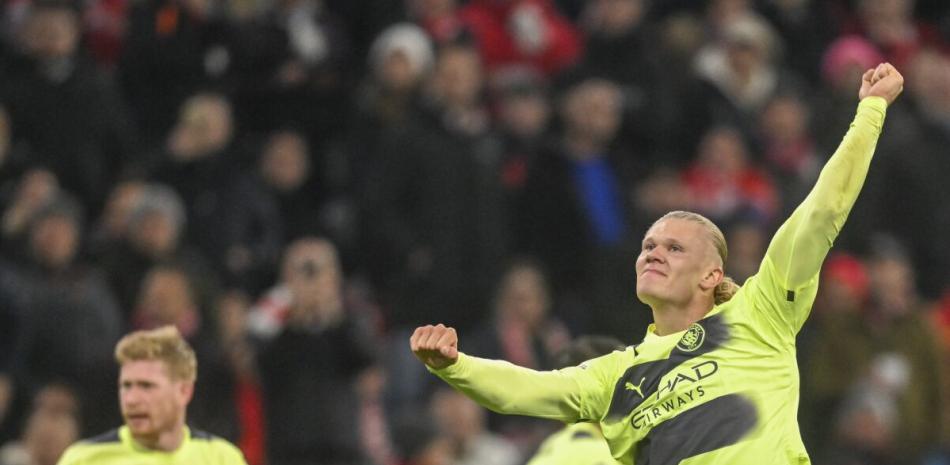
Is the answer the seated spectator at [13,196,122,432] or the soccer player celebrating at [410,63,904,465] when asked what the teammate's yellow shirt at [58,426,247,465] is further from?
the seated spectator at [13,196,122,432]

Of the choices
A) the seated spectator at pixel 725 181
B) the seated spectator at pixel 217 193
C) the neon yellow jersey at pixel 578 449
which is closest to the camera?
the neon yellow jersey at pixel 578 449

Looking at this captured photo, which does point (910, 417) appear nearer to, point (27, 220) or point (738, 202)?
point (738, 202)

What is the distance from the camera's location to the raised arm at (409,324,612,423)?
6535mm

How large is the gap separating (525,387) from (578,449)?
1.54 metres

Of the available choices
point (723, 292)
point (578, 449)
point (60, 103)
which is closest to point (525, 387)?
point (723, 292)

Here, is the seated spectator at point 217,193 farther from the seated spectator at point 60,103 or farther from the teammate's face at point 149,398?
the teammate's face at point 149,398

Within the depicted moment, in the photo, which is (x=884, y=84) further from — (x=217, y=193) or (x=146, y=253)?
(x=217, y=193)

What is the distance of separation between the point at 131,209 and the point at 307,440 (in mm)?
1791

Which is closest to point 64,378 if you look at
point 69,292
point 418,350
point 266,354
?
point 69,292

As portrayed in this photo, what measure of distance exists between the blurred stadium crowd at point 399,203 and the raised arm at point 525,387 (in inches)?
170

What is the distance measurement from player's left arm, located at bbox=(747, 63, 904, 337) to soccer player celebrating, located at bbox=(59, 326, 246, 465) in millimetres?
2664

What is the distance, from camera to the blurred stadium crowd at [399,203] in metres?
11.1

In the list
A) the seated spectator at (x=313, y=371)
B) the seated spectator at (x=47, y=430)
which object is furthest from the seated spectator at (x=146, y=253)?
the seated spectator at (x=47, y=430)

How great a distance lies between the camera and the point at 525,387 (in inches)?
263
